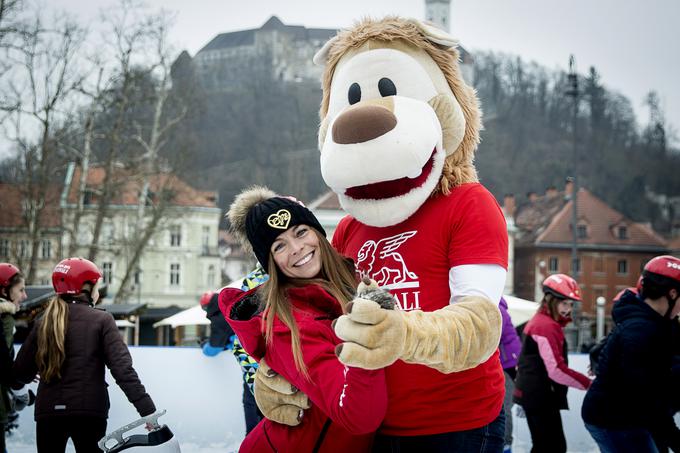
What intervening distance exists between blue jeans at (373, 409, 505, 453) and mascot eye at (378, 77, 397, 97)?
114 centimetres

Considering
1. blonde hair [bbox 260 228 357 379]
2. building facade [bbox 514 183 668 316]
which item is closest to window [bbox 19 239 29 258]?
blonde hair [bbox 260 228 357 379]

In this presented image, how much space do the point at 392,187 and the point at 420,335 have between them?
0.60m

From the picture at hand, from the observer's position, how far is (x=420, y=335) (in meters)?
1.86

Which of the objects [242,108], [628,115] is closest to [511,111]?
[628,115]

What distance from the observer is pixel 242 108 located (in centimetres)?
6788

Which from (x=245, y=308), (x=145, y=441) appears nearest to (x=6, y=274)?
(x=145, y=441)

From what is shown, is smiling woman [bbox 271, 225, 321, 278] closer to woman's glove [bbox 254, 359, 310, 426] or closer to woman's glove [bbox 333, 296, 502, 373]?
woman's glove [bbox 254, 359, 310, 426]

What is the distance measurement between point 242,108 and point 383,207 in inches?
2644

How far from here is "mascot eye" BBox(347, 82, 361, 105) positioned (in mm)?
2502

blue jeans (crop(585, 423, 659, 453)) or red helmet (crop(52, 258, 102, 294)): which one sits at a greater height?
red helmet (crop(52, 258, 102, 294))

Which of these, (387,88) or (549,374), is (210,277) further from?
(387,88)

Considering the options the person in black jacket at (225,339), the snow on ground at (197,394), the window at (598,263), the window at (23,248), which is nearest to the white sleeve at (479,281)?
the person in black jacket at (225,339)

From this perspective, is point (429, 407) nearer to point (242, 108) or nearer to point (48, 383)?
point (48, 383)

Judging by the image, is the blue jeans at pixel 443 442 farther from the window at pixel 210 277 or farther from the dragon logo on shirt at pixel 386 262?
the window at pixel 210 277
